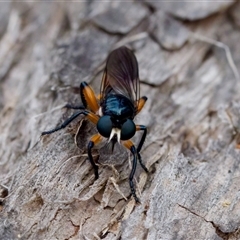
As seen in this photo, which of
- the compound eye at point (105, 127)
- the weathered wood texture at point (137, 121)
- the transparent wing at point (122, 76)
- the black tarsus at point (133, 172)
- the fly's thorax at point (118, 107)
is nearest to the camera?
the weathered wood texture at point (137, 121)

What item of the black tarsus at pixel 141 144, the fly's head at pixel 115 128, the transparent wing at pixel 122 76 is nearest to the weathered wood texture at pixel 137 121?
the black tarsus at pixel 141 144

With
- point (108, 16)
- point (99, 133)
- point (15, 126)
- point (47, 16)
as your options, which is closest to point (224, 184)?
point (99, 133)

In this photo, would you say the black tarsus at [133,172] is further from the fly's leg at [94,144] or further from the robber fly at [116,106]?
the fly's leg at [94,144]

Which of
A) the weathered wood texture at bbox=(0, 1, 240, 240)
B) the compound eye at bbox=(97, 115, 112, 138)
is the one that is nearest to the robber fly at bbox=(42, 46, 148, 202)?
the compound eye at bbox=(97, 115, 112, 138)

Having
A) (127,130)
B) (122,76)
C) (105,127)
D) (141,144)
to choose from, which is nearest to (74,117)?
(105,127)

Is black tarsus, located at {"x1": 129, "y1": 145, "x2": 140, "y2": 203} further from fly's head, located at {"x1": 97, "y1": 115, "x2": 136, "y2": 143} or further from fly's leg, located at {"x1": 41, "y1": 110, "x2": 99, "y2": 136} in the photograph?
fly's leg, located at {"x1": 41, "y1": 110, "x2": 99, "y2": 136}

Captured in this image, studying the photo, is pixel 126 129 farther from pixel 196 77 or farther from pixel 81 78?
pixel 196 77
